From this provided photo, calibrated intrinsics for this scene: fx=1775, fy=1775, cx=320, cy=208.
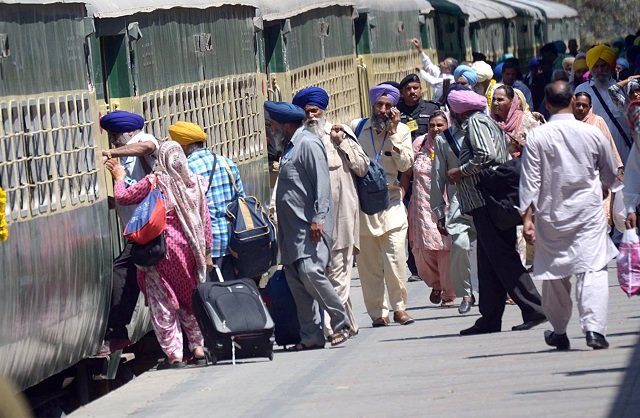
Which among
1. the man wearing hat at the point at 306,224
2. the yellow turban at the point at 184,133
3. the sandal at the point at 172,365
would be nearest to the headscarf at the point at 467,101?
the man wearing hat at the point at 306,224

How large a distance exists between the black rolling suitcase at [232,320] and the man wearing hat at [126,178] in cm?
56

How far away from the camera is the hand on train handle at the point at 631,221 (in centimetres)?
959

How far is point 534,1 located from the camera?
1934 inches

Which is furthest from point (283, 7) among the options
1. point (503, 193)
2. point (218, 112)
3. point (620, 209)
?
point (620, 209)

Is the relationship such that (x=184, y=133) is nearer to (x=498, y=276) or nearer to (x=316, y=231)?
(x=316, y=231)

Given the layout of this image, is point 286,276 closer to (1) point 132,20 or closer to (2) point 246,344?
(2) point 246,344

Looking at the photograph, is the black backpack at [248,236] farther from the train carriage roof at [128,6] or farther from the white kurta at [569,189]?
the white kurta at [569,189]

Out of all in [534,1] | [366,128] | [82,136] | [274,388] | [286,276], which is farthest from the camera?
[534,1]

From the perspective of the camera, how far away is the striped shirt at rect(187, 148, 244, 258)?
1108 cm

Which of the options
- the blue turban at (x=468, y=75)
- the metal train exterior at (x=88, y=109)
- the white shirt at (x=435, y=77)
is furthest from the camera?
the white shirt at (x=435, y=77)

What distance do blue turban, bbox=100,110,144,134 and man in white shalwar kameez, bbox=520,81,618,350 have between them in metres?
2.49

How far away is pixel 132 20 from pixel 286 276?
193cm

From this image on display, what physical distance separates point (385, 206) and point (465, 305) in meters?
1.38

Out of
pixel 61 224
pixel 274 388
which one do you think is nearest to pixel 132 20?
pixel 61 224
